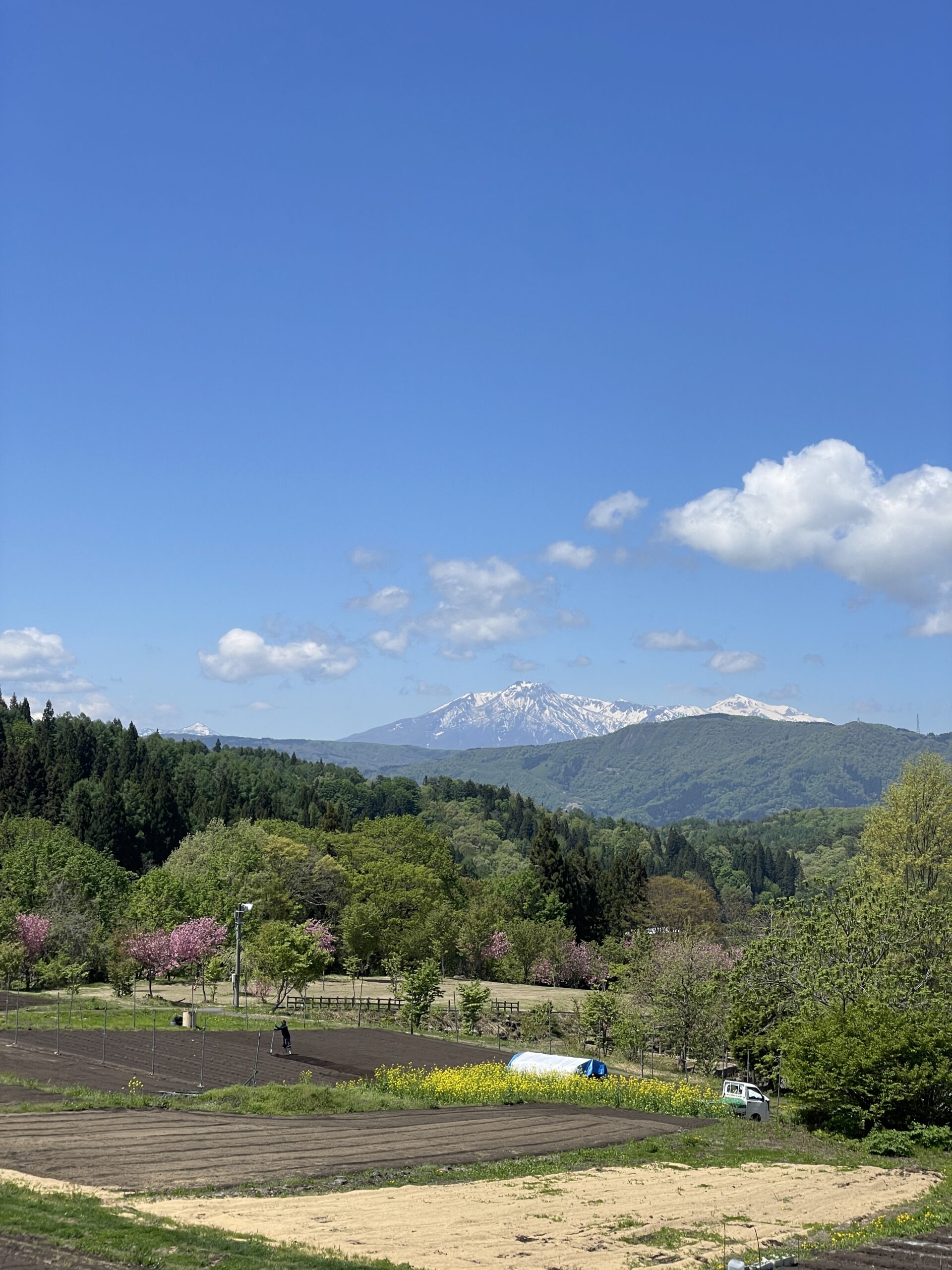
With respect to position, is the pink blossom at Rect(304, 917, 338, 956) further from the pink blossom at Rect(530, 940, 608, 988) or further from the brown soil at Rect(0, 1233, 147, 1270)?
the brown soil at Rect(0, 1233, 147, 1270)

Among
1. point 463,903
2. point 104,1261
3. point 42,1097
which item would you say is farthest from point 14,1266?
point 463,903

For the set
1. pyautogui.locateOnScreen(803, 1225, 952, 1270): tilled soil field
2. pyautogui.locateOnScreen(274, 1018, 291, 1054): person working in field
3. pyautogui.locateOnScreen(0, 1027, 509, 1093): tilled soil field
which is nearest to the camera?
pyautogui.locateOnScreen(803, 1225, 952, 1270): tilled soil field

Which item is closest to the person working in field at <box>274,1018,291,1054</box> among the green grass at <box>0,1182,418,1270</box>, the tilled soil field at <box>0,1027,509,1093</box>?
the tilled soil field at <box>0,1027,509,1093</box>

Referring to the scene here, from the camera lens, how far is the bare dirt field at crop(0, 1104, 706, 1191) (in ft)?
67.7

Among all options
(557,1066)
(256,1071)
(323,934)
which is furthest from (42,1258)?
(323,934)

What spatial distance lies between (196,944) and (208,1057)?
30.2 meters

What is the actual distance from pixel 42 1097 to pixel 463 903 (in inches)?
2778

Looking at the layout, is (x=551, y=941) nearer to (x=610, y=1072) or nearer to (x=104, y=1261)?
(x=610, y=1072)

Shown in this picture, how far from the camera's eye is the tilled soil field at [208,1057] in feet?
110

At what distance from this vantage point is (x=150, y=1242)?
15.4 metres

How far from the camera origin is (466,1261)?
15961 mm

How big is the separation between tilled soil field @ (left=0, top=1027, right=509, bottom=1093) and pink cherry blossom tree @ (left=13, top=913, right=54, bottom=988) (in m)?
23.3

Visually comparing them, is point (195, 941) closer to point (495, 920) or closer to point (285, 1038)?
point (495, 920)

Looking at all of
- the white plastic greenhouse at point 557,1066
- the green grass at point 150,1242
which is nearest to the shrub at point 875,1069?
the white plastic greenhouse at point 557,1066
